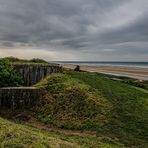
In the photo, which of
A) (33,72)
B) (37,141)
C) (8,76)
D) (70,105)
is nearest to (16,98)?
(8,76)

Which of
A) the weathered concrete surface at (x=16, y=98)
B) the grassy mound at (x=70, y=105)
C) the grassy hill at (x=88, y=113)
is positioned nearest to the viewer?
the grassy hill at (x=88, y=113)

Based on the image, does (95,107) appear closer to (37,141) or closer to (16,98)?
(16,98)

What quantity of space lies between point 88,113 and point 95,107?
1.75 ft

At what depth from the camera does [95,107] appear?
12.9 metres

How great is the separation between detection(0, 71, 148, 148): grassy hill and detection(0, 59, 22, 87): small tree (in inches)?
55.5

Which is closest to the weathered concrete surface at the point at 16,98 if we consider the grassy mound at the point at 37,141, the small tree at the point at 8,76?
the small tree at the point at 8,76

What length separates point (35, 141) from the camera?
8.04m

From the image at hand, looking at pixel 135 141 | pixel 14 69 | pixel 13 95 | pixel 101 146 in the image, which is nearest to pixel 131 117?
pixel 135 141

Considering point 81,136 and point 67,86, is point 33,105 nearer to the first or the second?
point 67,86

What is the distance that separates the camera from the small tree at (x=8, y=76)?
48.2 feet

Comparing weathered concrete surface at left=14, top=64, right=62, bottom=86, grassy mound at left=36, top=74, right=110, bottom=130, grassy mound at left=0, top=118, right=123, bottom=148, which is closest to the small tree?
weathered concrete surface at left=14, top=64, right=62, bottom=86

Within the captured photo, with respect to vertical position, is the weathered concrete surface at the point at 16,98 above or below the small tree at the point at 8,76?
below

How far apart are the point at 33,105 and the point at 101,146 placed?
5211 millimetres

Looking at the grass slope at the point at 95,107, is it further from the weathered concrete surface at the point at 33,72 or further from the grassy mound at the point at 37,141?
the weathered concrete surface at the point at 33,72
